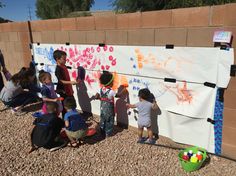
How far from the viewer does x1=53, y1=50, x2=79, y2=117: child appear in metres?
4.59

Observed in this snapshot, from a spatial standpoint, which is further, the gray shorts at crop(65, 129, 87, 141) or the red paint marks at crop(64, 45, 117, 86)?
the red paint marks at crop(64, 45, 117, 86)

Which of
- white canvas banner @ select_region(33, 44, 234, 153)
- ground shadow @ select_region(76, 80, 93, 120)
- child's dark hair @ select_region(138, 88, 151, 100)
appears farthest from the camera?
ground shadow @ select_region(76, 80, 93, 120)

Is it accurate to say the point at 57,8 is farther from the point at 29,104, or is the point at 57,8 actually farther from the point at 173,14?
the point at 173,14

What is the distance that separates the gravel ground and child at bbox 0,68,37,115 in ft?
4.89

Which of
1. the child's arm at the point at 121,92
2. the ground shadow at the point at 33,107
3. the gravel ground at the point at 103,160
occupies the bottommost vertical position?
Result: the gravel ground at the point at 103,160

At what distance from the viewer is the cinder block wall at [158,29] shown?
320 centimetres

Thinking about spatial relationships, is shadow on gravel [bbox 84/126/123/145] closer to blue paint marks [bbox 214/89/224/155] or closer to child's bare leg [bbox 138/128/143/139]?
child's bare leg [bbox 138/128/143/139]

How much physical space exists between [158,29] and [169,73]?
2.15 feet

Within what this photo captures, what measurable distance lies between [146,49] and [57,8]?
36199mm

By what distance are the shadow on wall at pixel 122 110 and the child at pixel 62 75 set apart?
2.85 ft

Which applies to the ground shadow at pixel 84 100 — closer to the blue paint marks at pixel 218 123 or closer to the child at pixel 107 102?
the child at pixel 107 102

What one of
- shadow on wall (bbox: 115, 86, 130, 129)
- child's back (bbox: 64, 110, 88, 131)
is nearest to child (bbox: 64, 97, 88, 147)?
child's back (bbox: 64, 110, 88, 131)

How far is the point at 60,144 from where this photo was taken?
Answer: 4.18 m

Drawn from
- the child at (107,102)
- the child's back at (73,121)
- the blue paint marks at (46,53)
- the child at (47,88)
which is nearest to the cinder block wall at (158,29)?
the blue paint marks at (46,53)
